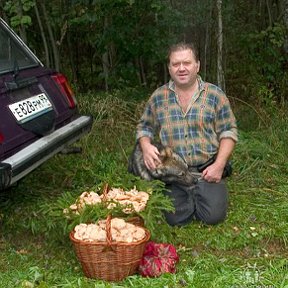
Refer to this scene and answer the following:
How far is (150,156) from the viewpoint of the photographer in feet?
15.2

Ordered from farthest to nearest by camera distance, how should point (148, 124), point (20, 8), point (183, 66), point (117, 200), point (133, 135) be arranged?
point (133, 135) → point (20, 8) → point (148, 124) → point (183, 66) → point (117, 200)

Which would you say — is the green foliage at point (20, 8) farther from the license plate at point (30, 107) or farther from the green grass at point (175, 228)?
the license plate at point (30, 107)

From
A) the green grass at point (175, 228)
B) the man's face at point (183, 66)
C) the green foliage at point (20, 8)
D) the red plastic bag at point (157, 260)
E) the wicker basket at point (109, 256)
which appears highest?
the green foliage at point (20, 8)

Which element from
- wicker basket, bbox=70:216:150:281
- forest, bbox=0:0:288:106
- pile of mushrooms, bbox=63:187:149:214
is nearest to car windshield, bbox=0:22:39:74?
forest, bbox=0:0:288:106

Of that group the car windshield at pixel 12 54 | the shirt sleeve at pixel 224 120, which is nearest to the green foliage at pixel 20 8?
the car windshield at pixel 12 54

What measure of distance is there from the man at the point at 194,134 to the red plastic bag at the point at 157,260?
82cm

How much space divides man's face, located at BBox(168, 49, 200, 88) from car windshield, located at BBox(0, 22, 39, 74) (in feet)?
4.39

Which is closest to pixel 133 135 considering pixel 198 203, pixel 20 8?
pixel 20 8

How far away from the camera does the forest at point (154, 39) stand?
7.72m

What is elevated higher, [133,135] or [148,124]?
[148,124]

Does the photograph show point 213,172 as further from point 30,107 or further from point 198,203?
point 30,107

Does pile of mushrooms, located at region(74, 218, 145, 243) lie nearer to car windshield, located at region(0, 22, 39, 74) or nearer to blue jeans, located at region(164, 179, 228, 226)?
blue jeans, located at region(164, 179, 228, 226)

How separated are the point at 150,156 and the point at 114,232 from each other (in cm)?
106

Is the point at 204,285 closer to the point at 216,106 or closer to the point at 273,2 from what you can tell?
the point at 216,106
